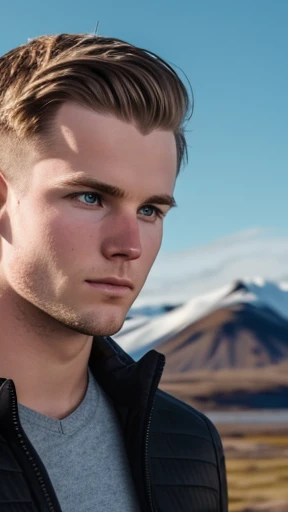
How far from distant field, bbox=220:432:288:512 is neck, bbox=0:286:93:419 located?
595 centimetres

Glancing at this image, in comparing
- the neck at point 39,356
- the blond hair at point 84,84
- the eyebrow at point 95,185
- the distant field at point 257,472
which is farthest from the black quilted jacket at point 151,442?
the distant field at point 257,472

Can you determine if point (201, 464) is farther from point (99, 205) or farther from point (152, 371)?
point (99, 205)

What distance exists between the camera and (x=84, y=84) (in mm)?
1752

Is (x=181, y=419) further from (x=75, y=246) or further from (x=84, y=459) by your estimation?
(x=75, y=246)

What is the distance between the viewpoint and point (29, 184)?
1718 mm

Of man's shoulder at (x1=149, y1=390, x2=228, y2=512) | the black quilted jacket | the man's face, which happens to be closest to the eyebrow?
the man's face

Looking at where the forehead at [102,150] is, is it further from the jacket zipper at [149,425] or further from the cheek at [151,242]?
the jacket zipper at [149,425]

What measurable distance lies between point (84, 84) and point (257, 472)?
23.4 ft

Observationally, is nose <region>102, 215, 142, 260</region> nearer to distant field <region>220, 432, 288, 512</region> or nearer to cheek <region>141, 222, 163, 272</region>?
cheek <region>141, 222, 163, 272</region>

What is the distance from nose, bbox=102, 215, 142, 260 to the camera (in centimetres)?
167

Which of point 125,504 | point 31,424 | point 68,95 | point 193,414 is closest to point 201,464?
point 193,414

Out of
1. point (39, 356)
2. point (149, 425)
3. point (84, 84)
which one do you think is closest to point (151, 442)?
point (149, 425)

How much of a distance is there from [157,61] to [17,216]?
1.71 feet

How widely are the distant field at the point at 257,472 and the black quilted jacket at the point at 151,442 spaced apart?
5.56 meters
